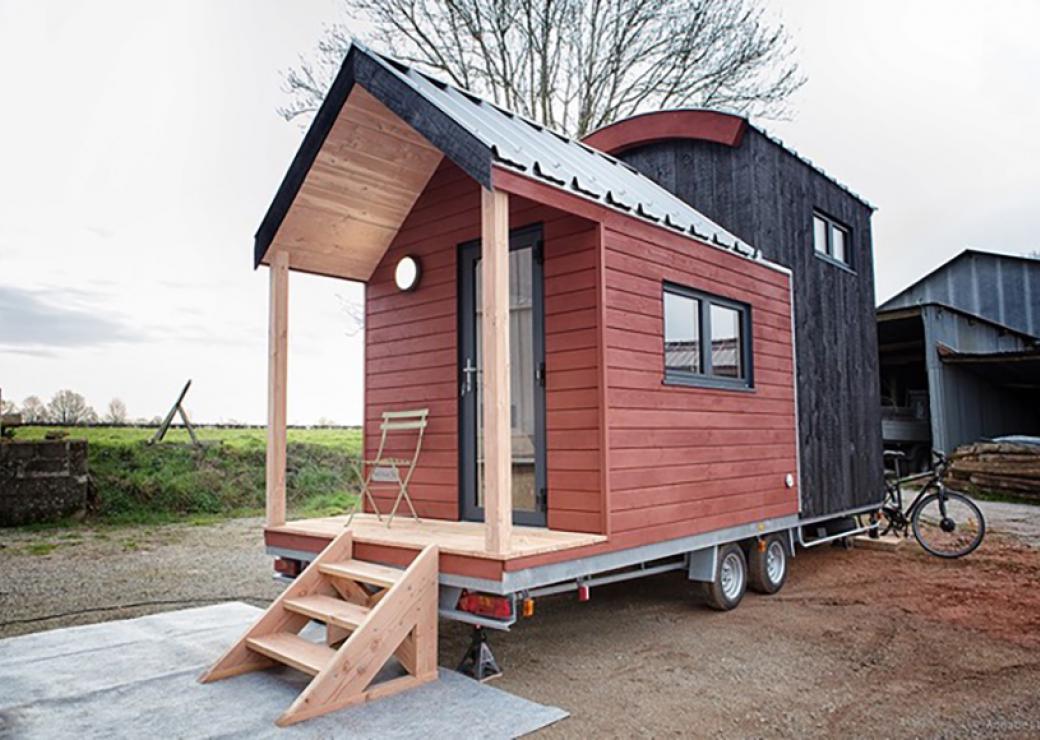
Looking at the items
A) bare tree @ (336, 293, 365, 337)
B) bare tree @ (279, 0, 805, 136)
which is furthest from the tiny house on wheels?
bare tree @ (336, 293, 365, 337)

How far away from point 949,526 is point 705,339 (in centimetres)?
Result: 402

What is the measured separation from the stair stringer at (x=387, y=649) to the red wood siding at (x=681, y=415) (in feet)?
3.76

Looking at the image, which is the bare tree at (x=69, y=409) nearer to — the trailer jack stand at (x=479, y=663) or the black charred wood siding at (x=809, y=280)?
the black charred wood siding at (x=809, y=280)

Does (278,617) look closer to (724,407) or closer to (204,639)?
(204,639)

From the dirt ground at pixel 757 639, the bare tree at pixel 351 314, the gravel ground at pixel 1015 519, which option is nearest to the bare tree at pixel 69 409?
the bare tree at pixel 351 314

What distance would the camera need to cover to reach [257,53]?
392 inches

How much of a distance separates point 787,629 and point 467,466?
2386 mm

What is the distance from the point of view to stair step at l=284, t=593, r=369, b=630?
347cm

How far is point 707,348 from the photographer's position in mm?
5223

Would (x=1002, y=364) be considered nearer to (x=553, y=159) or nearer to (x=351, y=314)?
(x=351, y=314)

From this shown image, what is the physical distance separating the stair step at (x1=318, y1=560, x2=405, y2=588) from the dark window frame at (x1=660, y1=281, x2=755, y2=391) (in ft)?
6.91

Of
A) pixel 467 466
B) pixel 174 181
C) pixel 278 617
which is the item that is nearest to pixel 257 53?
pixel 174 181

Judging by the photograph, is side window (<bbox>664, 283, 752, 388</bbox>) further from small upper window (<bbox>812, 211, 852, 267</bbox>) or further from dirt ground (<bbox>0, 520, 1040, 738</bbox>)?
small upper window (<bbox>812, 211, 852, 267</bbox>)

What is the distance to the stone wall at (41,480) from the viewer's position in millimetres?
8891
